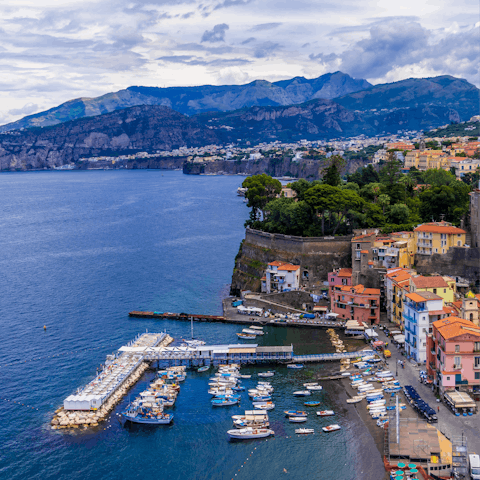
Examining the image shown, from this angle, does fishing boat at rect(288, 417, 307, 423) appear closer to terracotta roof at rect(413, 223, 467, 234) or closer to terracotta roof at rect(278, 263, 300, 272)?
terracotta roof at rect(278, 263, 300, 272)

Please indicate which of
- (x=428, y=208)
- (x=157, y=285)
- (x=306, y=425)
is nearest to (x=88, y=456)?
(x=306, y=425)

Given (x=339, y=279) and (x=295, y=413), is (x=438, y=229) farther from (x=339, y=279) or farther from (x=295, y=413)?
(x=295, y=413)

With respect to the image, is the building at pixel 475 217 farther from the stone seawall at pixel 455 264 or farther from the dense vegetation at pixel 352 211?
the dense vegetation at pixel 352 211

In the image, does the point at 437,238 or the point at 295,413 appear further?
the point at 437,238

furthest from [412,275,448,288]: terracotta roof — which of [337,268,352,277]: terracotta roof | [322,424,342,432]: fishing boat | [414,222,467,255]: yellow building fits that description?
[322,424,342,432]: fishing boat

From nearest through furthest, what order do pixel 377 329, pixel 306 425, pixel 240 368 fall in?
pixel 306 425
pixel 240 368
pixel 377 329

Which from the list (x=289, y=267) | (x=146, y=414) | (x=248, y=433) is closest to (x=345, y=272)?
(x=289, y=267)

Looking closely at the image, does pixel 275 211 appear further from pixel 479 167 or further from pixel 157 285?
pixel 479 167
